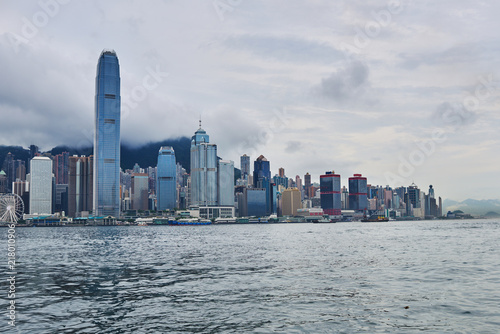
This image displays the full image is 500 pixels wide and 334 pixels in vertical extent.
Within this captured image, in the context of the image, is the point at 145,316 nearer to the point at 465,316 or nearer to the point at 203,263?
the point at 465,316

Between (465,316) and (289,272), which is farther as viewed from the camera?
(289,272)

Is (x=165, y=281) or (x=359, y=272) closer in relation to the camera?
(x=165, y=281)

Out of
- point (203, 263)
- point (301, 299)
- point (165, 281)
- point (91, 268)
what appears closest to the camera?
point (301, 299)

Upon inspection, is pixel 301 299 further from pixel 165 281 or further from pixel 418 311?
pixel 165 281

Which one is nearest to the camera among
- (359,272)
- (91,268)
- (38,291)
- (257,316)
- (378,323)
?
(378,323)

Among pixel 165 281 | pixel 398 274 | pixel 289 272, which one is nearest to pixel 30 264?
pixel 165 281

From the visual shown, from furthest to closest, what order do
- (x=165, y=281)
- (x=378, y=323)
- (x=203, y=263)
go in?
(x=203, y=263), (x=165, y=281), (x=378, y=323)

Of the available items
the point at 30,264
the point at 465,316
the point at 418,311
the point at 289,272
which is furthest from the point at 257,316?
the point at 30,264

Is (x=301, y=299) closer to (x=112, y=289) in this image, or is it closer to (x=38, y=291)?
(x=112, y=289)

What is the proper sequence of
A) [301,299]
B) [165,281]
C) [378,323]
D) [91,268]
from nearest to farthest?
[378,323] < [301,299] < [165,281] < [91,268]
